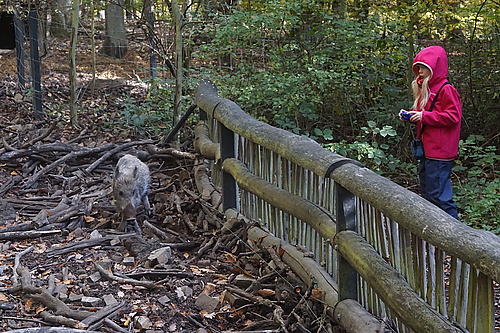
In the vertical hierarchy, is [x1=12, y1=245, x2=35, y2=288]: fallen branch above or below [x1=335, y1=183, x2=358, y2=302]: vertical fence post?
below

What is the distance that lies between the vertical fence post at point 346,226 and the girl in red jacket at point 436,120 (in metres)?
1.65

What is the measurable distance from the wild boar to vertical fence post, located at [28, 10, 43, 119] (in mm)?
4573

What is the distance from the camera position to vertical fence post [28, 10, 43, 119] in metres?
10.0

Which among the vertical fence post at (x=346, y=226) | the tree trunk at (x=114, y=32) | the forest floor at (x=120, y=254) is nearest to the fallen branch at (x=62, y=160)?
the forest floor at (x=120, y=254)

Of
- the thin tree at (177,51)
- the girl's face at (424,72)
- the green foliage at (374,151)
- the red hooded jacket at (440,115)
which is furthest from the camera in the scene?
the thin tree at (177,51)

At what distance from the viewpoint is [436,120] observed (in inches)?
197

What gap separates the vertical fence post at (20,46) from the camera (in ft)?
35.1

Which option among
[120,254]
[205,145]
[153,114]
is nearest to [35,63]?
[153,114]

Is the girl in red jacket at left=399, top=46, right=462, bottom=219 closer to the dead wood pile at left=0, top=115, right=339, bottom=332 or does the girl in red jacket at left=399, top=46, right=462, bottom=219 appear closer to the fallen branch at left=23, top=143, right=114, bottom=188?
the dead wood pile at left=0, top=115, right=339, bottom=332

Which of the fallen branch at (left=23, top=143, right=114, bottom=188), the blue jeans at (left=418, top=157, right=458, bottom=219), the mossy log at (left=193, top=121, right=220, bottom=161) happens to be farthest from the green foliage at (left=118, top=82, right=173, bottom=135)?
the blue jeans at (left=418, top=157, right=458, bottom=219)

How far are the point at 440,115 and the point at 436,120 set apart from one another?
2.0 inches

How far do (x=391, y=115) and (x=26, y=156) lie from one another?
4.97m

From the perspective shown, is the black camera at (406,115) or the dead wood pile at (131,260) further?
the black camera at (406,115)

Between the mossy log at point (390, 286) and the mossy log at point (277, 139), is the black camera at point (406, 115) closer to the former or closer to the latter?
the mossy log at point (277, 139)
